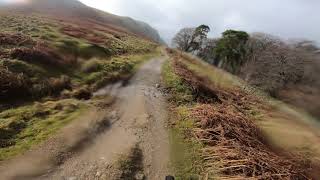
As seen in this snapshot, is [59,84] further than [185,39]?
No

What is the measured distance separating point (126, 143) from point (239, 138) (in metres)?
6.24

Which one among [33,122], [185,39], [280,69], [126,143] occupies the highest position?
[280,69]

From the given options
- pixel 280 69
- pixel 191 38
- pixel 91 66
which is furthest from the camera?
pixel 191 38

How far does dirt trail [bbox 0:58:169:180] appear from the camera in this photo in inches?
604

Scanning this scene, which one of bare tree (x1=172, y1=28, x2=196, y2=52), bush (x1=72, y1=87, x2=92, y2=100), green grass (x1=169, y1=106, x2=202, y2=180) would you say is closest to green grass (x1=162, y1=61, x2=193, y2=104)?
green grass (x1=169, y1=106, x2=202, y2=180)

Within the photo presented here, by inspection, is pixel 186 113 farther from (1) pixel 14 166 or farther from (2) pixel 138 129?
(1) pixel 14 166

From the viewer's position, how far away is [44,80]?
24.8m

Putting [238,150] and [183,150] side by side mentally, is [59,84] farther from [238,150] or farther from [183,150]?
[238,150]

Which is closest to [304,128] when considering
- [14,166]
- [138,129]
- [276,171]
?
[276,171]

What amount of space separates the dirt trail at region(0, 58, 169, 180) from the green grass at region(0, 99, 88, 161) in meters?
1.82

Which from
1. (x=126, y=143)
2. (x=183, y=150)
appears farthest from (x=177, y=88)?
(x=126, y=143)

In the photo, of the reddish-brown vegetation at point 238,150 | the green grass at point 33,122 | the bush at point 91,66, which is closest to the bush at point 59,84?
the green grass at point 33,122

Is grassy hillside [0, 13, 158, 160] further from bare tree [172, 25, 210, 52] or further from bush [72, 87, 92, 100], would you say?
bare tree [172, 25, 210, 52]

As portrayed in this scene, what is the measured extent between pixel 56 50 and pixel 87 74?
4654 mm
